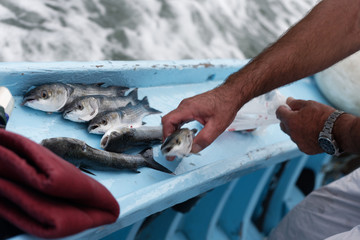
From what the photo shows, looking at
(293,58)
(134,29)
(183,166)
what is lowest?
(134,29)

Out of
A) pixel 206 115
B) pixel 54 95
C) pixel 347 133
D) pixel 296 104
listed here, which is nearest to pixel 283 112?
pixel 296 104

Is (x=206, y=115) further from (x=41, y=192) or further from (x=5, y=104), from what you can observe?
(x=5, y=104)

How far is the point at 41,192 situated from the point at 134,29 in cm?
480

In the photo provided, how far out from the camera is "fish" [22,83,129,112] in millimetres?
1851

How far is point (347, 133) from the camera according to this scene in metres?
1.74

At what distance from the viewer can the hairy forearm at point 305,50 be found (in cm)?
169

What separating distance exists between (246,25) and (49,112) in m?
5.87

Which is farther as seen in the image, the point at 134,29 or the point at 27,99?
the point at 134,29

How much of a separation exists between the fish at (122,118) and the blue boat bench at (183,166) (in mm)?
69

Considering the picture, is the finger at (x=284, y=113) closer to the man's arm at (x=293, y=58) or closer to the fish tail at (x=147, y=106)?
the man's arm at (x=293, y=58)

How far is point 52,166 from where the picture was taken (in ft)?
3.78

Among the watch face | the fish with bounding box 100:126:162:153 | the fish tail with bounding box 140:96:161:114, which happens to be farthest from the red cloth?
the watch face

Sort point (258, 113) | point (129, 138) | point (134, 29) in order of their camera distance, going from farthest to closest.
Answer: point (134, 29), point (258, 113), point (129, 138)

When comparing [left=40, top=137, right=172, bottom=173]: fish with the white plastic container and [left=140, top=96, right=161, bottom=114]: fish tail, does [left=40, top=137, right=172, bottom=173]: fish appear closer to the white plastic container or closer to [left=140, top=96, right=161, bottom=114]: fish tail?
the white plastic container
